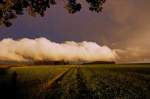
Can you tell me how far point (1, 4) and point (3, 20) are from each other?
207 centimetres

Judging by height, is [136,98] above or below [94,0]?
below

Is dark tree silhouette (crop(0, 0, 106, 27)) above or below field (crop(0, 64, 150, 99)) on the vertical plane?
above

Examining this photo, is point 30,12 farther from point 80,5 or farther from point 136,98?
point 136,98

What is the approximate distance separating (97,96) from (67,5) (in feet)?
18.3

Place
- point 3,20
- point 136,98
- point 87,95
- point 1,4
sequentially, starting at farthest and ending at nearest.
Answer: point 3,20
point 1,4
point 87,95
point 136,98

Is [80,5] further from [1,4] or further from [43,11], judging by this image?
[1,4]

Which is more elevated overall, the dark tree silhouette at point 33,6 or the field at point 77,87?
the dark tree silhouette at point 33,6

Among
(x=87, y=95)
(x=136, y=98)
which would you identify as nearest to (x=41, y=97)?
(x=87, y=95)

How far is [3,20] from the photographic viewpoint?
2331 cm

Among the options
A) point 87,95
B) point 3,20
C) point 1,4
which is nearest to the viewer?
point 87,95

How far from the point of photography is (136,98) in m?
18.4

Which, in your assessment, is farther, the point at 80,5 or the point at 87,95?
the point at 80,5

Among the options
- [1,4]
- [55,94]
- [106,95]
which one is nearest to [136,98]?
[106,95]

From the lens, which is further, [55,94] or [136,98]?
[55,94]
